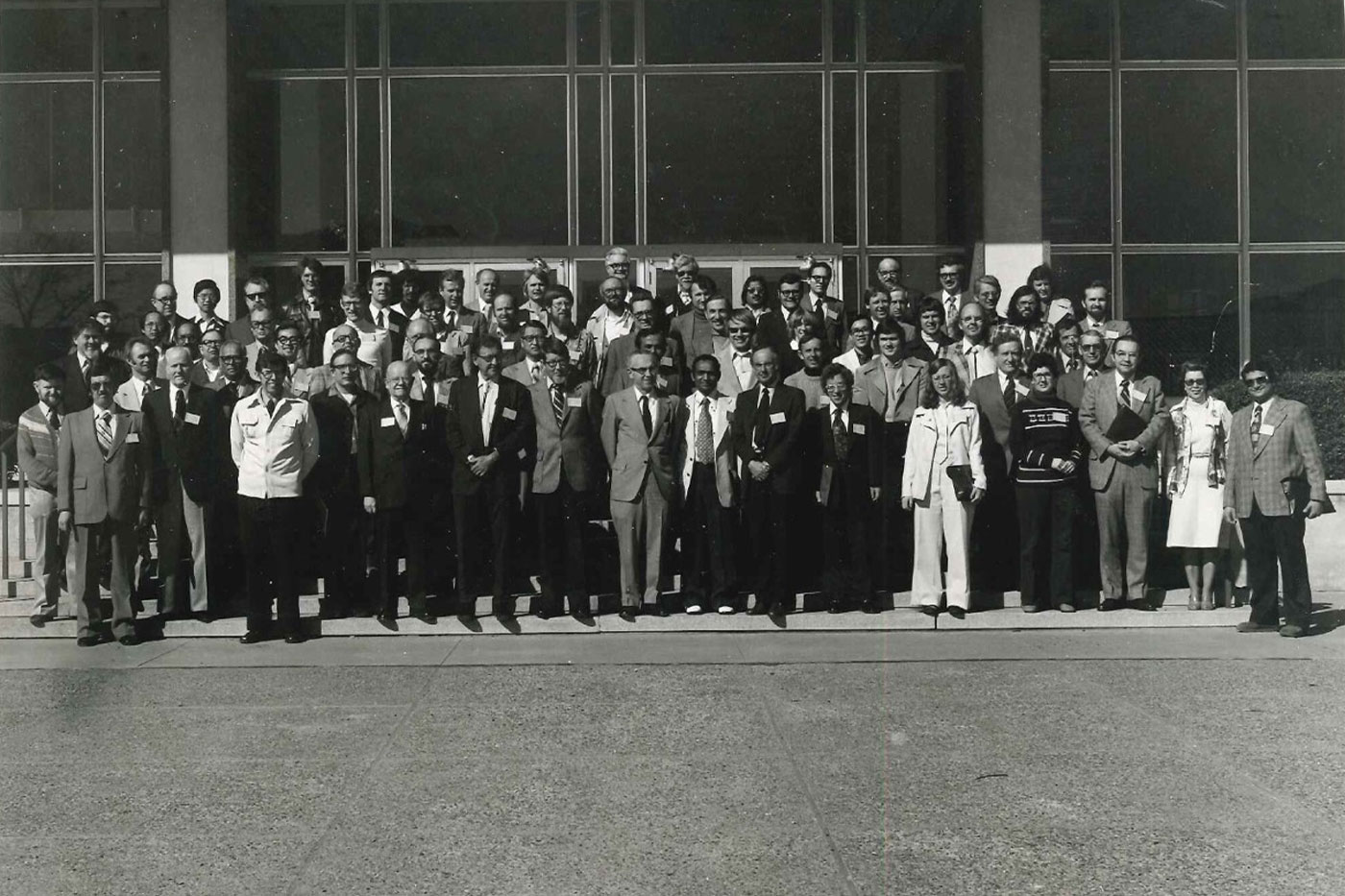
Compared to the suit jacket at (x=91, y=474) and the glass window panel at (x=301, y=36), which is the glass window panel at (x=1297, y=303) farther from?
the suit jacket at (x=91, y=474)

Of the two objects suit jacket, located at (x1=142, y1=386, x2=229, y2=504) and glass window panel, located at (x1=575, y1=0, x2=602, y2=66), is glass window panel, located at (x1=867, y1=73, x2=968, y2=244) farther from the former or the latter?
suit jacket, located at (x1=142, y1=386, x2=229, y2=504)

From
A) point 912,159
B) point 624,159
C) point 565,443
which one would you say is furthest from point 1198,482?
point 624,159

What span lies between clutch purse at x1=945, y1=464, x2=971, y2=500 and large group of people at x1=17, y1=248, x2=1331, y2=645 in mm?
35

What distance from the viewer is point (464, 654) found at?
1038 centimetres

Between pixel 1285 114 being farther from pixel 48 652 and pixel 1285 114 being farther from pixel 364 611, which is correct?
pixel 48 652

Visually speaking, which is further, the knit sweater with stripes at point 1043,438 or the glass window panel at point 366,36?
the glass window panel at point 366,36

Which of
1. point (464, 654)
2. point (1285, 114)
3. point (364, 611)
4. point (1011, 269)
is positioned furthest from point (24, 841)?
point (1285, 114)

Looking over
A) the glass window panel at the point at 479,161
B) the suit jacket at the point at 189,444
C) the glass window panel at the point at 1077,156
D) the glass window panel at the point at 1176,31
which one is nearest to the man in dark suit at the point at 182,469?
the suit jacket at the point at 189,444

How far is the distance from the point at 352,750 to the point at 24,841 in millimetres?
1798

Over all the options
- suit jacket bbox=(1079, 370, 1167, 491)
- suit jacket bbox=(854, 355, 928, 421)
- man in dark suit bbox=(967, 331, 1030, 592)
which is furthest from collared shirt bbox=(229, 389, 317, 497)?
suit jacket bbox=(1079, 370, 1167, 491)

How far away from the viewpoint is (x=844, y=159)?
60.7 feet

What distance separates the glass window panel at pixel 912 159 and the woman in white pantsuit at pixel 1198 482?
6.76 meters

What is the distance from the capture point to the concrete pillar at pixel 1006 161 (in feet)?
58.6

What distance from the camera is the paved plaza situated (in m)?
5.32
